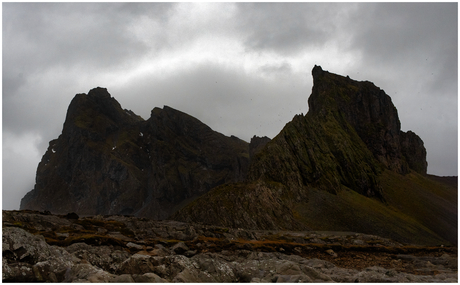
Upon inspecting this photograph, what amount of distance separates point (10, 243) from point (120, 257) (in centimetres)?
1072

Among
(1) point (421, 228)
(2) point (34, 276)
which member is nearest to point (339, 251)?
(2) point (34, 276)

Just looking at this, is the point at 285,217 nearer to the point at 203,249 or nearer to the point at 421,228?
the point at 421,228

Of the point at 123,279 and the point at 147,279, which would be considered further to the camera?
the point at 147,279

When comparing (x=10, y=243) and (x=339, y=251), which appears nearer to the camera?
(x=10, y=243)

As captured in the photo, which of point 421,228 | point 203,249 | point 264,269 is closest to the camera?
point 264,269

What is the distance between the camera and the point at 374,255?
57812 millimetres

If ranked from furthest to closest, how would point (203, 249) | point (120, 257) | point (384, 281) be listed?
point (203, 249)
point (120, 257)
point (384, 281)

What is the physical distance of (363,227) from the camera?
163m

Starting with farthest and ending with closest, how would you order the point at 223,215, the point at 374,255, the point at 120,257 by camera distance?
the point at 223,215 < the point at 374,255 < the point at 120,257

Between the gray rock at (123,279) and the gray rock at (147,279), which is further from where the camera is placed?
the gray rock at (147,279)

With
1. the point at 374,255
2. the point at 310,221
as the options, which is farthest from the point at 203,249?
the point at 310,221

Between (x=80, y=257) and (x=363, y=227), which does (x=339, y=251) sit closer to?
(x=80, y=257)

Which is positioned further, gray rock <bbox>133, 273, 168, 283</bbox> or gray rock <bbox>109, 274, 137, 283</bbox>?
gray rock <bbox>133, 273, 168, 283</bbox>

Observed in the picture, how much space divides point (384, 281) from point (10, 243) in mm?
33172
